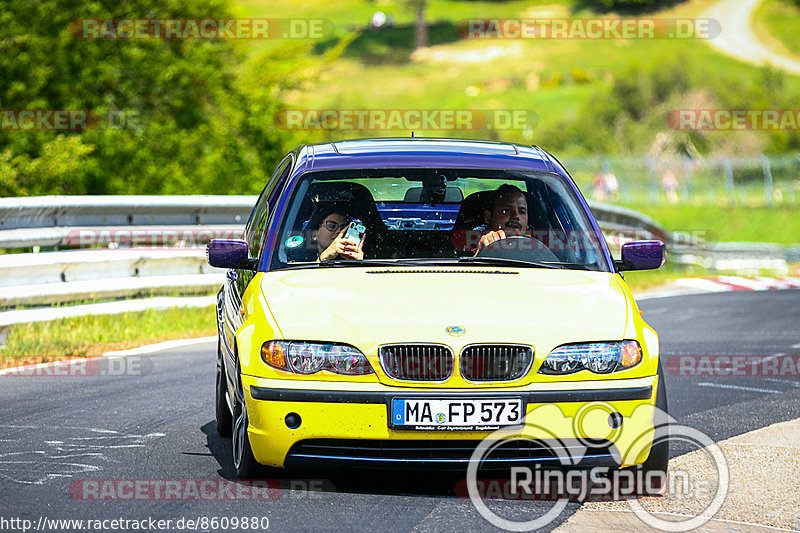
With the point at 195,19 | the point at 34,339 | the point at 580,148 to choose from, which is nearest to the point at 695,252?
the point at 195,19

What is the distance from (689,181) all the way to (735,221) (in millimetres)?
3930

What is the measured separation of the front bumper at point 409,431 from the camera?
556 centimetres

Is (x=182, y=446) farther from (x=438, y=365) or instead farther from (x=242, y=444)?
(x=438, y=365)

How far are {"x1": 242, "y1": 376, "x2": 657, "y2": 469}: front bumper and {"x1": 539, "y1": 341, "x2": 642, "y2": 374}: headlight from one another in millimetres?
67

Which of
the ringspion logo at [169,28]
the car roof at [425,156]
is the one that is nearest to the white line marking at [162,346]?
the car roof at [425,156]

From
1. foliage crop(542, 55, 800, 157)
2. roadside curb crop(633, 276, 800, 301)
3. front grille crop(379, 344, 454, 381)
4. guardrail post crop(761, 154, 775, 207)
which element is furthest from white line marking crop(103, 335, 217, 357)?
foliage crop(542, 55, 800, 157)

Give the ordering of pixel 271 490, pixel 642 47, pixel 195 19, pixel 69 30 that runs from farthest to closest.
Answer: pixel 642 47, pixel 195 19, pixel 69 30, pixel 271 490

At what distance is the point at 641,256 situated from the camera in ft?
22.5

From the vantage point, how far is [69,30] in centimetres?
2530

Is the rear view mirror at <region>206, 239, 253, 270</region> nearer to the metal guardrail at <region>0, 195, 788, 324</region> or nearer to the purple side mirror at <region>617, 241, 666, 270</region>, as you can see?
the purple side mirror at <region>617, 241, 666, 270</region>

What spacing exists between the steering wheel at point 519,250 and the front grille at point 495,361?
106 cm

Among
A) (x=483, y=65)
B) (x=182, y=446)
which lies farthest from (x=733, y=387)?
(x=483, y=65)

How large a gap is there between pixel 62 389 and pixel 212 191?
13.8m

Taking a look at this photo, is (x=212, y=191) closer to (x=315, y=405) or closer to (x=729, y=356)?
(x=729, y=356)
